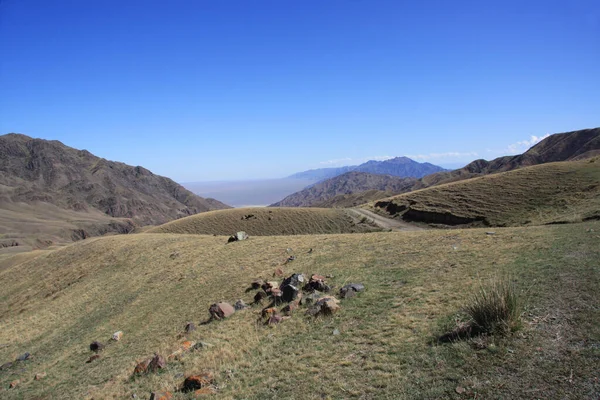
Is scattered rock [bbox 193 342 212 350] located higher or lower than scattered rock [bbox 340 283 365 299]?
lower

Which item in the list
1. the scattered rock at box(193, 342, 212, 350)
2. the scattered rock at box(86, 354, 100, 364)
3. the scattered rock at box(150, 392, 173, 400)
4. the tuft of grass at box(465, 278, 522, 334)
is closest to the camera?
the tuft of grass at box(465, 278, 522, 334)

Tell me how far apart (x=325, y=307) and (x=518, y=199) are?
134 feet

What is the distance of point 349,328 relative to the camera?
1100cm

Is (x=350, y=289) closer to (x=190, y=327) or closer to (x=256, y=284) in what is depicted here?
(x=256, y=284)

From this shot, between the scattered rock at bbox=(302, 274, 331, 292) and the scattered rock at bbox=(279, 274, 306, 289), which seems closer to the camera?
the scattered rock at bbox=(302, 274, 331, 292)

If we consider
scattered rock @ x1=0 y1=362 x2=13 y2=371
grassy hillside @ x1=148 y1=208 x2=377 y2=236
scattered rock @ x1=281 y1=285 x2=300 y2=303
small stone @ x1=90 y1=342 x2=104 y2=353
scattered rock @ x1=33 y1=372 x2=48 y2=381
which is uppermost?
scattered rock @ x1=281 y1=285 x2=300 y2=303

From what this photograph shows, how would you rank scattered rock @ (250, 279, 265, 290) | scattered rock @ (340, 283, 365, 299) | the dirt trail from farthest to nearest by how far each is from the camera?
the dirt trail, scattered rock @ (250, 279, 265, 290), scattered rock @ (340, 283, 365, 299)

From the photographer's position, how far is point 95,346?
15.8 meters

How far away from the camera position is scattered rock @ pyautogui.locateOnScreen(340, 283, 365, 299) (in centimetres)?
1413

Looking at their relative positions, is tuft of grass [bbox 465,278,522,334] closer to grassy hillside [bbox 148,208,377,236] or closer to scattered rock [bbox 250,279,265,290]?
scattered rock [bbox 250,279,265,290]

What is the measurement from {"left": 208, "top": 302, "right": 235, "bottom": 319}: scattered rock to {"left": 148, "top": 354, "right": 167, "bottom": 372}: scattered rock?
12.7 ft

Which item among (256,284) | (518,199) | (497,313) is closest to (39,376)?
(256,284)

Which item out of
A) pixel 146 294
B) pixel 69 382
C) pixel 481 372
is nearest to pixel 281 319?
pixel 481 372

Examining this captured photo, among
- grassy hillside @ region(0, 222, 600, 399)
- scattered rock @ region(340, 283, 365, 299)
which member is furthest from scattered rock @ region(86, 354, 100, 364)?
scattered rock @ region(340, 283, 365, 299)
